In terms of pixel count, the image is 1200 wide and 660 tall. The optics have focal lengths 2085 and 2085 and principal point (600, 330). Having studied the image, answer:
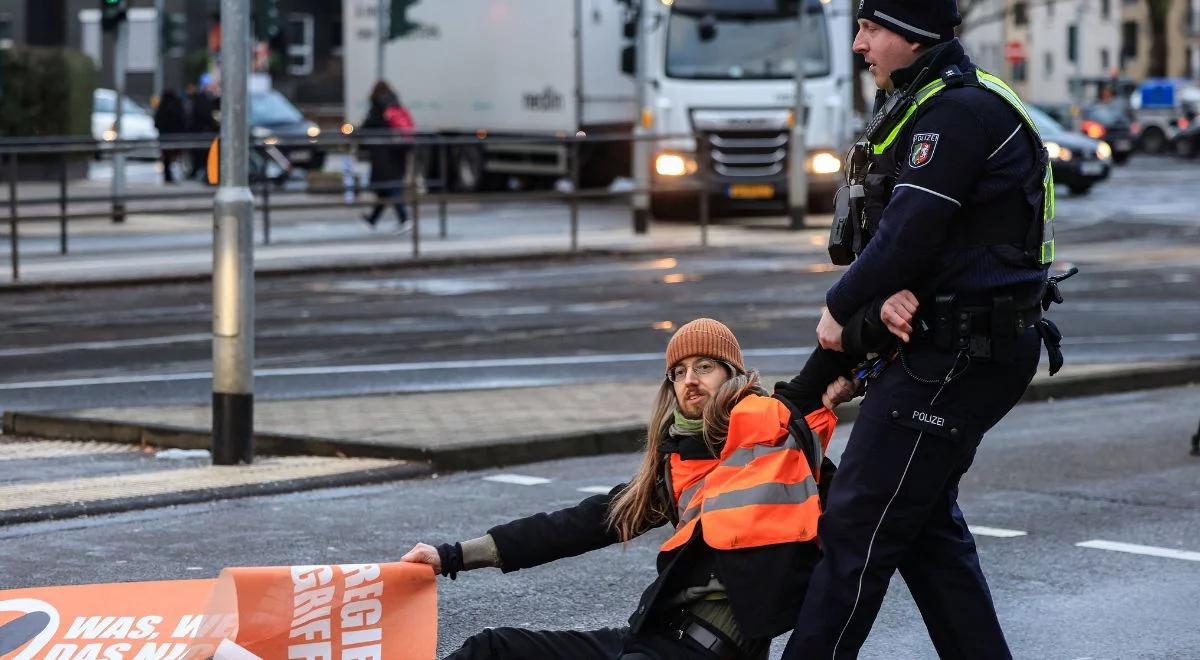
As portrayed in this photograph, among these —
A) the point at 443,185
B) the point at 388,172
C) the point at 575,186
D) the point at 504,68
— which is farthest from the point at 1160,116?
the point at 388,172

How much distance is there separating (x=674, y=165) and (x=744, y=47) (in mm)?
3337

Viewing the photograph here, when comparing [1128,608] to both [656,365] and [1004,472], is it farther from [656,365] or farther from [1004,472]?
[656,365]

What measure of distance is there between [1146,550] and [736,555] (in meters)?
3.29

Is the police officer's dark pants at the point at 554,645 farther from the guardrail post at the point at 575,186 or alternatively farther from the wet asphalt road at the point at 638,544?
the guardrail post at the point at 575,186

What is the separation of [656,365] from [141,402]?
10.6 ft

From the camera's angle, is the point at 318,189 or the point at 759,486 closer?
the point at 759,486

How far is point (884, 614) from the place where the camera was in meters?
6.28

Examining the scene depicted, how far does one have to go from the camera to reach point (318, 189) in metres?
21.0

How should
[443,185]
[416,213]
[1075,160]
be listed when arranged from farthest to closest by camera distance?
[1075,160] < [443,185] < [416,213]

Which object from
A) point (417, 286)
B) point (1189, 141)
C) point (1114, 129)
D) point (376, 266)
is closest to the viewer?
point (417, 286)

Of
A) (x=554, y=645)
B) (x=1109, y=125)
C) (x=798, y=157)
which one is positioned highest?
(x=1109, y=125)

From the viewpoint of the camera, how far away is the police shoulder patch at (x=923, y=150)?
4406 mm

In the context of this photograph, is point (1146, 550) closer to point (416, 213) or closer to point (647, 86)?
point (416, 213)

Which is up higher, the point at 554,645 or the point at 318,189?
the point at 318,189
